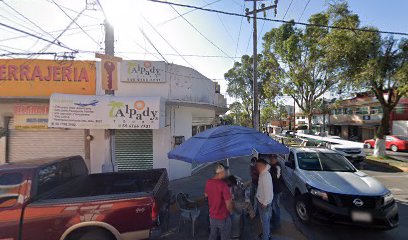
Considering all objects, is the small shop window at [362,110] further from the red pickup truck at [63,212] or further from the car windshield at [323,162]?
the red pickup truck at [63,212]

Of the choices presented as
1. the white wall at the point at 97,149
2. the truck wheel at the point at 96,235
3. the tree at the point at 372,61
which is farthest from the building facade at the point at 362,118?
the truck wheel at the point at 96,235

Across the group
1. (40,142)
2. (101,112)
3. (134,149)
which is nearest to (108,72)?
(101,112)

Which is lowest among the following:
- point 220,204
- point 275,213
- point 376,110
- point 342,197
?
point 275,213

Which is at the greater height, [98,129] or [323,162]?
[98,129]

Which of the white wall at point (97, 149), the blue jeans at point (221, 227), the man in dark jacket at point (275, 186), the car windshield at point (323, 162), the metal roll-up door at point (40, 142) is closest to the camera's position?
the blue jeans at point (221, 227)

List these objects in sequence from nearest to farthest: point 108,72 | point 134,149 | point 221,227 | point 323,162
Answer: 1. point 221,227
2. point 323,162
3. point 108,72
4. point 134,149

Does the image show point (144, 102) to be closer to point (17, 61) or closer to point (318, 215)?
point (17, 61)

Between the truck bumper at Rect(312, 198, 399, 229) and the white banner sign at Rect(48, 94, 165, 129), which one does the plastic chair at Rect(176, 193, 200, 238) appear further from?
the white banner sign at Rect(48, 94, 165, 129)

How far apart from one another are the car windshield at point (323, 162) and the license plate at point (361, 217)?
64.2 inches

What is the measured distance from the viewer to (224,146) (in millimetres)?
4406

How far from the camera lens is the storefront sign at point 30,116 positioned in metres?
8.56

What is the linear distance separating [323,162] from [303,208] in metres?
1.71

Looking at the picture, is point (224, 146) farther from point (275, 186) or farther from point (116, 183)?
point (116, 183)

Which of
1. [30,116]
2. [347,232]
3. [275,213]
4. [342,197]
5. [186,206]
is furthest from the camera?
[30,116]
